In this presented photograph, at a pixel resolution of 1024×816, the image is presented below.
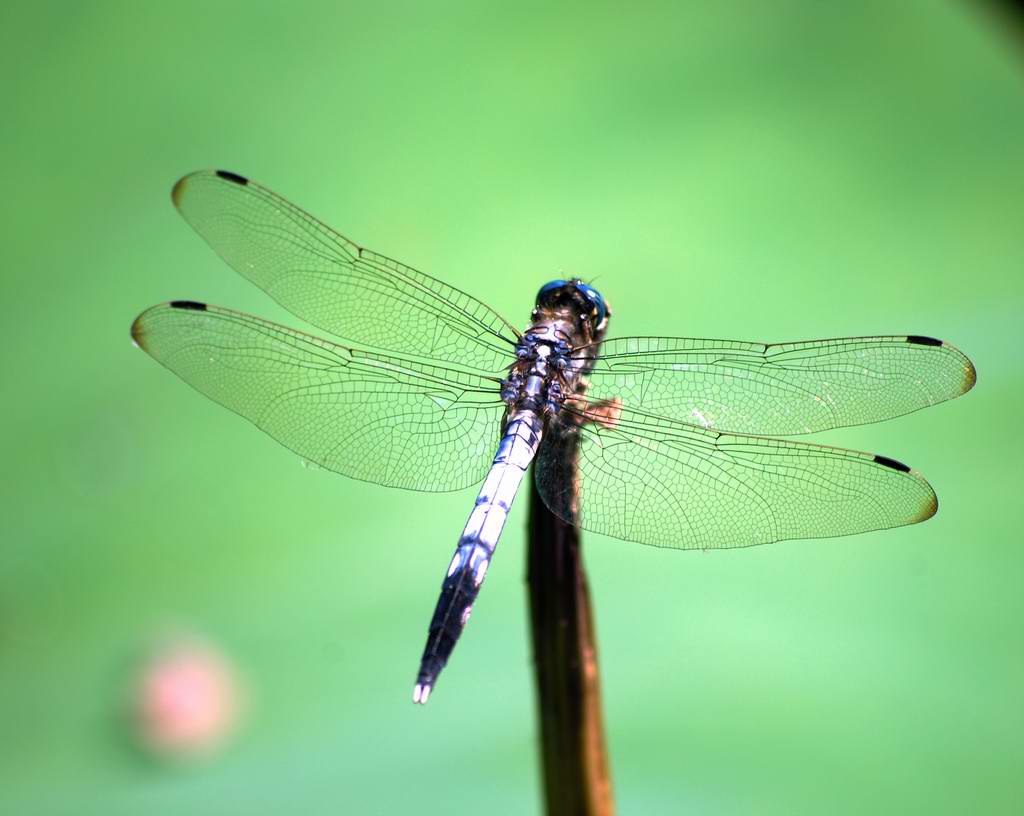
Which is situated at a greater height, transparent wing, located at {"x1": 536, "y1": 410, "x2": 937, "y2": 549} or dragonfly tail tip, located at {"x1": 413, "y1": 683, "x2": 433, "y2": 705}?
transparent wing, located at {"x1": 536, "y1": 410, "x2": 937, "y2": 549}

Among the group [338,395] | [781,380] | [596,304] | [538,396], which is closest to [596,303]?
[596,304]

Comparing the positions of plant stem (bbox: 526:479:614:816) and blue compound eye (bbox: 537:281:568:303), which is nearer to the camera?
plant stem (bbox: 526:479:614:816)

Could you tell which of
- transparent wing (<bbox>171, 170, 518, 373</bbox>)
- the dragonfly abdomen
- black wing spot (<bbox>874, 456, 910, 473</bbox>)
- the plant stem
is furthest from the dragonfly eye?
the plant stem

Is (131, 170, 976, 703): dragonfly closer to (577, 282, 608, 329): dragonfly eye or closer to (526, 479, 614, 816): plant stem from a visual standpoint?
(577, 282, 608, 329): dragonfly eye

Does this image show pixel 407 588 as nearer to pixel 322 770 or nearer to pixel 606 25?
pixel 322 770

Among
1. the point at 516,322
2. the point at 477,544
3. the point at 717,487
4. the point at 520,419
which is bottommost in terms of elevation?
the point at 477,544

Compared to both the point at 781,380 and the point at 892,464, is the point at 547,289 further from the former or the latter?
the point at 892,464

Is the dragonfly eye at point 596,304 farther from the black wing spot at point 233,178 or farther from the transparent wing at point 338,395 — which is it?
the black wing spot at point 233,178
